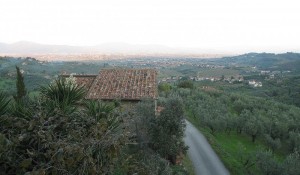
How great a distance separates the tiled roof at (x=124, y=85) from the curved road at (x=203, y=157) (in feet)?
20.0

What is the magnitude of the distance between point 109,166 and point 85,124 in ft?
4.27

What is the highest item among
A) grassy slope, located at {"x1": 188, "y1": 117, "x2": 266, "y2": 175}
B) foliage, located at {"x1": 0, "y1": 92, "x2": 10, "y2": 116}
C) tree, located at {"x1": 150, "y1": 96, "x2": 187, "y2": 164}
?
foliage, located at {"x1": 0, "y1": 92, "x2": 10, "y2": 116}

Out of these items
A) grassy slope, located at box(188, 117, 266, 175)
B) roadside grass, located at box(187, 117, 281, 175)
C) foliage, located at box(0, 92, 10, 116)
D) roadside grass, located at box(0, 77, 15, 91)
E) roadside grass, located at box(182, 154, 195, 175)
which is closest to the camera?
foliage, located at box(0, 92, 10, 116)

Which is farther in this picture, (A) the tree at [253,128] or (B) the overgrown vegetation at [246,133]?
(A) the tree at [253,128]

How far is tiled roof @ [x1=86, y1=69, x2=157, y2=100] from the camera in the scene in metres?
18.6

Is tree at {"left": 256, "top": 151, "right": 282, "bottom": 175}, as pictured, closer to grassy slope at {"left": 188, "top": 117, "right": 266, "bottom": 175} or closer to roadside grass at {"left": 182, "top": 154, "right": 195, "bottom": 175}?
grassy slope at {"left": 188, "top": 117, "right": 266, "bottom": 175}

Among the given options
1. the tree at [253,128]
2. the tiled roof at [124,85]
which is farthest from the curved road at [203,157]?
the tree at [253,128]

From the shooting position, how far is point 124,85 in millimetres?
19797

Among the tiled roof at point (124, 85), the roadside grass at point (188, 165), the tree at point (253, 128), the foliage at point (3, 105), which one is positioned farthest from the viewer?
the tree at point (253, 128)

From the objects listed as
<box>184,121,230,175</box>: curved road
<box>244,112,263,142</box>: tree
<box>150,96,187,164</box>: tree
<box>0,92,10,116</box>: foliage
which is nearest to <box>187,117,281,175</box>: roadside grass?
<box>184,121,230,175</box>: curved road

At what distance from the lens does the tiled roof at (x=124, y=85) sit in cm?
1859

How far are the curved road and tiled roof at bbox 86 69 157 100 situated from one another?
610 centimetres

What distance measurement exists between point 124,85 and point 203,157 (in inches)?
323

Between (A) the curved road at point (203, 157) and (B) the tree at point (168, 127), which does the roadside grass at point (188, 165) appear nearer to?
(A) the curved road at point (203, 157)
